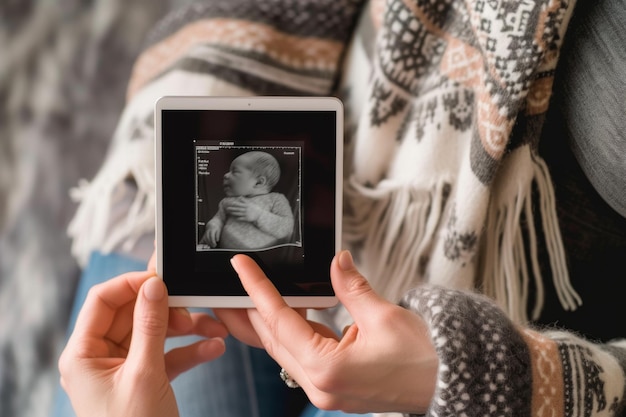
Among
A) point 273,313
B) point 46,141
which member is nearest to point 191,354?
point 273,313

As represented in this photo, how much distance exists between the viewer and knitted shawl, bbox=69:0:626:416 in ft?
1.71

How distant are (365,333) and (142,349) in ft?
0.65

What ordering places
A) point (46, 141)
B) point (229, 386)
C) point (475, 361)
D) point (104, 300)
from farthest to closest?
point (46, 141)
point (229, 386)
point (104, 300)
point (475, 361)

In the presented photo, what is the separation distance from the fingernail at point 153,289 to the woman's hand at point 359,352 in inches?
3.4

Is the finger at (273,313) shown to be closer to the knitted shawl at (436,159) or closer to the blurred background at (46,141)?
the knitted shawl at (436,159)

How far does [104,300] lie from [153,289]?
71mm

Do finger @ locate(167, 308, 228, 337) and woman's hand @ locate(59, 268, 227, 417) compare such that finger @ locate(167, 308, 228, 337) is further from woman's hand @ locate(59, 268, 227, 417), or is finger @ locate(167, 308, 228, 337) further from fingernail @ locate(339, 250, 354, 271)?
fingernail @ locate(339, 250, 354, 271)

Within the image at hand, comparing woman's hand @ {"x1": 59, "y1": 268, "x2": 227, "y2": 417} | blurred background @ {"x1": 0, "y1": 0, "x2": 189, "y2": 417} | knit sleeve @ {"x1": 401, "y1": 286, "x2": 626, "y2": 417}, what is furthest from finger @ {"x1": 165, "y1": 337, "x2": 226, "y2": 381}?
blurred background @ {"x1": 0, "y1": 0, "x2": 189, "y2": 417}

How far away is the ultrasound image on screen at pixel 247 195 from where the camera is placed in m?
0.58

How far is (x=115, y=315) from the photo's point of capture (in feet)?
2.03

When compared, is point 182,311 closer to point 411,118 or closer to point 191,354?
point 191,354

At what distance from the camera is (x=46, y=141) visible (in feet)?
3.26

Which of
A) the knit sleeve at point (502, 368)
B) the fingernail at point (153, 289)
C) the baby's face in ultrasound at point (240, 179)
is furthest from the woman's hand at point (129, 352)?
the knit sleeve at point (502, 368)

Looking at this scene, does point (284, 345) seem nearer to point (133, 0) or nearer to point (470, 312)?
point (470, 312)
